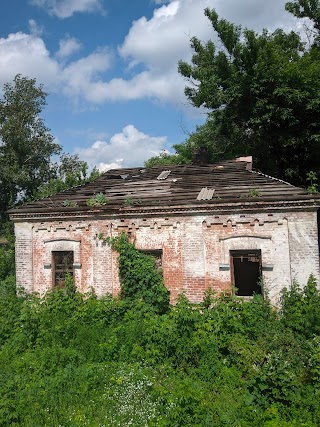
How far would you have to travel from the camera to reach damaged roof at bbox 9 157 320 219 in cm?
991

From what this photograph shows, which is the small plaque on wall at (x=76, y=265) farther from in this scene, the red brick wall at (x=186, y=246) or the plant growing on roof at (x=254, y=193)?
the plant growing on roof at (x=254, y=193)

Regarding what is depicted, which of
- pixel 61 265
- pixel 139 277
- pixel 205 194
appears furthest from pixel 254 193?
pixel 61 265

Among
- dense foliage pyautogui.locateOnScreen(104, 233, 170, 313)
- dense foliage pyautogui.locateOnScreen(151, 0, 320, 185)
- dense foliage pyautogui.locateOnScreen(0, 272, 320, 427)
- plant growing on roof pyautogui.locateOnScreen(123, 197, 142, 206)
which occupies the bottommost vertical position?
dense foliage pyautogui.locateOnScreen(0, 272, 320, 427)

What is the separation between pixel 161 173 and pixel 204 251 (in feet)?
15.7

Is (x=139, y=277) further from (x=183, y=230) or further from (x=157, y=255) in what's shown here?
(x=183, y=230)

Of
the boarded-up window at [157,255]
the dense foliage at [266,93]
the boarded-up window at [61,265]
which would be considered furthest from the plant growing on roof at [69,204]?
the dense foliage at [266,93]

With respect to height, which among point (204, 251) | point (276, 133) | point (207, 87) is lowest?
point (204, 251)

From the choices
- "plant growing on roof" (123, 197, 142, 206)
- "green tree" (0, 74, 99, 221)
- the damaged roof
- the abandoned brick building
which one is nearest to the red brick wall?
the abandoned brick building

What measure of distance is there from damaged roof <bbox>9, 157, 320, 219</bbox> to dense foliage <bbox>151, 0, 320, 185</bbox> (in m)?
3.54

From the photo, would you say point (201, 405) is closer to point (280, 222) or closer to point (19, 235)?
point (280, 222)

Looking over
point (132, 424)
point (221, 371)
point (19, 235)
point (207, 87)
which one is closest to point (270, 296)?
point (221, 371)

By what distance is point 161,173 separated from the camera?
13836 millimetres

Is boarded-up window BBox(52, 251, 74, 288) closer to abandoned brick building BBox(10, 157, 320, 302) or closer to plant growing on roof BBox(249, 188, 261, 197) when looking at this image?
abandoned brick building BBox(10, 157, 320, 302)

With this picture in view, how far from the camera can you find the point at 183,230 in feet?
34.1
